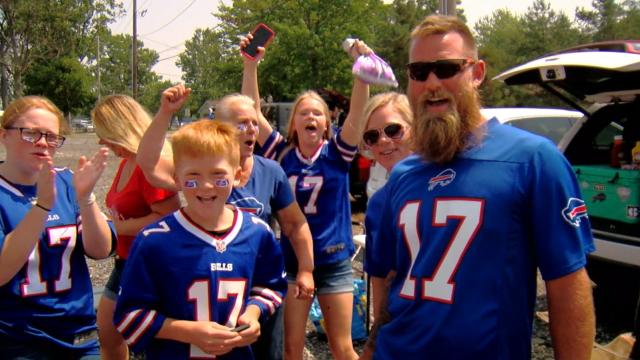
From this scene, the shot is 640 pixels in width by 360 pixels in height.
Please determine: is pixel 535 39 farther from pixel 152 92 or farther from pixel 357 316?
pixel 152 92

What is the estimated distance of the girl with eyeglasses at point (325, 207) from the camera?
3.35m

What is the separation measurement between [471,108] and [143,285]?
1.32 metres

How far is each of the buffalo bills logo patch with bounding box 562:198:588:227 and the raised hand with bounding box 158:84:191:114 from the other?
1.72 m

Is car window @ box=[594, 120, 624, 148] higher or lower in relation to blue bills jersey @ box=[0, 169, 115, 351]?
higher

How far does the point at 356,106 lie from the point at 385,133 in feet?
2.05

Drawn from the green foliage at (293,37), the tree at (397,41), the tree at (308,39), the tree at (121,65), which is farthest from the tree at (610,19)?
the tree at (121,65)

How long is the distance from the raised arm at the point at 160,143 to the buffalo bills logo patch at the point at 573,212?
1.72 m

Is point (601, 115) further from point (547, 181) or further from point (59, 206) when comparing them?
point (59, 206)

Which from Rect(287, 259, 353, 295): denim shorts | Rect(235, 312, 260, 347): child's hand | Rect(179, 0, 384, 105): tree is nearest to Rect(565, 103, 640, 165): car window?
Rect(287, 259, 353, 295): denim shorts

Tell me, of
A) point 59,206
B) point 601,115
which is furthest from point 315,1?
point 59,206

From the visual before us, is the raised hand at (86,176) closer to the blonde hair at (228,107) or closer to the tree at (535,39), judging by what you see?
the blonde hair at (228,107)

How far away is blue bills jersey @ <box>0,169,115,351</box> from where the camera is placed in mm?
2324

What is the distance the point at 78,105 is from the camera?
48969 mm

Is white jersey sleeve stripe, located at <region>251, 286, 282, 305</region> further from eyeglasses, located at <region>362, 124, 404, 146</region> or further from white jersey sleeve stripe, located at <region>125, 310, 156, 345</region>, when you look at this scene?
eyeglasses, located at <region>362, 124, 404, 146</region>
